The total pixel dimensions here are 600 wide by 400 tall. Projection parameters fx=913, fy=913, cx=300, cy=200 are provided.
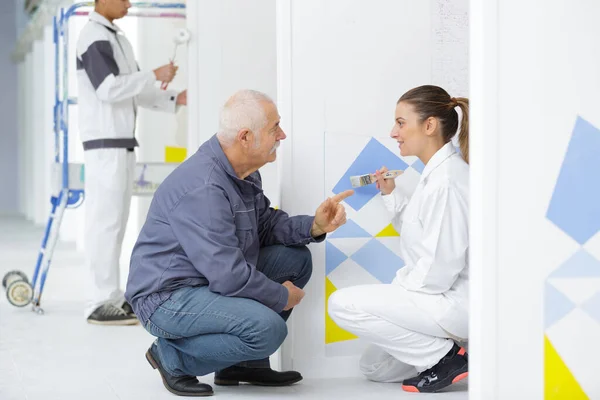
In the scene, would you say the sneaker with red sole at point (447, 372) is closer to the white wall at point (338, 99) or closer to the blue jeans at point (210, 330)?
the white wall at point (338, 99)

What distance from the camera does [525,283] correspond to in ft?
6.70

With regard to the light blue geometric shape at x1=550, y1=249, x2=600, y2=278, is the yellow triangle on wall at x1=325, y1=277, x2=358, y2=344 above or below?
below

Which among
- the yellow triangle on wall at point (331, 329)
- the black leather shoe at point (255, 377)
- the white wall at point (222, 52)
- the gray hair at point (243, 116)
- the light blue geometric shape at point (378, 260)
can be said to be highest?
the white wall at point (222, 52)

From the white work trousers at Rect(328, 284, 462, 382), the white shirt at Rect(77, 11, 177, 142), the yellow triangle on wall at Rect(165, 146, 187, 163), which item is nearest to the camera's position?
the white work trousers at Rect(328, 284, 462, 382)

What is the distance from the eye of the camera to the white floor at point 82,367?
280cm

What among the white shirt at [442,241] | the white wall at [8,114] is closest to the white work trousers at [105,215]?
the white shirt at [442,241]

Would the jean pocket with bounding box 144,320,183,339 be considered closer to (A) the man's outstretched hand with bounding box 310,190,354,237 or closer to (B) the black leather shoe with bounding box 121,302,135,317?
(A) the man's outstretched hand with bounding box 310,190,354,237

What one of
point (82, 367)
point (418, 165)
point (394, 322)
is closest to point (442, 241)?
point (394, 322)

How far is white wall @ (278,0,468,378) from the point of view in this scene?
2.98 meters

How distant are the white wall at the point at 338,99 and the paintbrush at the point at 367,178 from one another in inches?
2.4

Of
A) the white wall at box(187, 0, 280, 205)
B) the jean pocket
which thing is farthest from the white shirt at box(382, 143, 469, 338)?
the white wall at box(187, 0, 280, 205)

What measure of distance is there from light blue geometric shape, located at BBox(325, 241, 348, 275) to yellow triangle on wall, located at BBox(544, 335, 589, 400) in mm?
1083

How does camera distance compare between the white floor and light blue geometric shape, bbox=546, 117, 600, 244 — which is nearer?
light blue geometric shape, bbox=546, 117, 600, 244

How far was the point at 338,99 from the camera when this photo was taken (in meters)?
3.00
